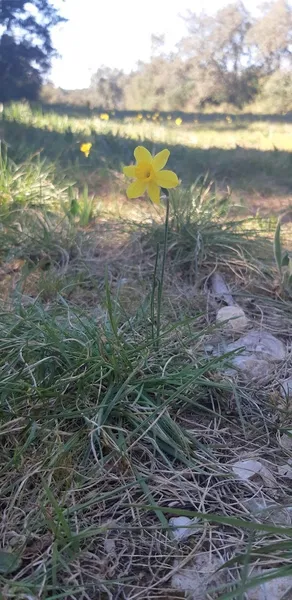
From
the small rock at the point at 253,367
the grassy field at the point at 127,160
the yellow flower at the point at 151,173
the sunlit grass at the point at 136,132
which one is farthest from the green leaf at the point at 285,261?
the sunlit grass at the point at 136,132

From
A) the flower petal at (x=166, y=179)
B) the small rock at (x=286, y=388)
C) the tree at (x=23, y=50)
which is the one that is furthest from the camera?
the tree at (x=23, y=50)

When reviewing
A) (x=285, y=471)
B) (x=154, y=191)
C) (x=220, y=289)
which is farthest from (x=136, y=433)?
(x=220, y=289)

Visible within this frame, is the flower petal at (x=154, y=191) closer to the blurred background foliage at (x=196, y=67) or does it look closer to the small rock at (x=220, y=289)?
the small rock at (x=220, y=289)

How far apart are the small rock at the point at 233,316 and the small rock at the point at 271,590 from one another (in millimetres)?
950

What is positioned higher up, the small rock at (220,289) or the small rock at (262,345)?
the small rock at (220,289)

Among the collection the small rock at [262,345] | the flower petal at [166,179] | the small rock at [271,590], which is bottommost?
the small rock at [271,590]

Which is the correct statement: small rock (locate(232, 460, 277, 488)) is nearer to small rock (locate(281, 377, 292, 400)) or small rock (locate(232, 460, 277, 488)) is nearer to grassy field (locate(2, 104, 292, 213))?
small rock (locate(281, 377, 292, 400))

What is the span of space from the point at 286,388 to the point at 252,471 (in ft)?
1.28

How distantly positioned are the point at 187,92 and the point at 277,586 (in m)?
27.6

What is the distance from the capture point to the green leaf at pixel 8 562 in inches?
32.1

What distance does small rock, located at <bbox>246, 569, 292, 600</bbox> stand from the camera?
781 millimetres

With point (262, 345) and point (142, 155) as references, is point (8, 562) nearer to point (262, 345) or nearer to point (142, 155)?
point (142, 155)

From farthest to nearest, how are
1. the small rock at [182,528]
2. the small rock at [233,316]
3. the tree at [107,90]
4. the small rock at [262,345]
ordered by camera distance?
the tree at [107,90], the small rock at [233,316], the small rock at [262,345], the small rock at [182,528]

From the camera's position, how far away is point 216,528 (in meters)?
0.91
